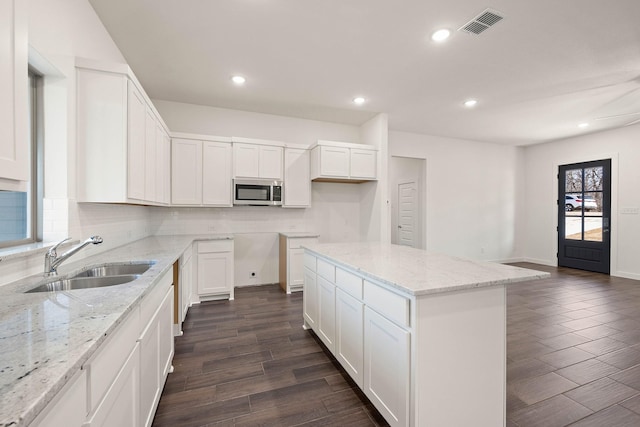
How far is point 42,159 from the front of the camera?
6.18 ft

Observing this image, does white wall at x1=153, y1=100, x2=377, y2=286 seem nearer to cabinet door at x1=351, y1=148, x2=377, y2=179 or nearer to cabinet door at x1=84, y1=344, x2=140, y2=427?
cabinet door at x1=351, y1=148, x2=377, y2=179

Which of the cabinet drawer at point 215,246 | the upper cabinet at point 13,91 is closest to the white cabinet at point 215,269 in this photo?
the cabinet drawer at point 215,246

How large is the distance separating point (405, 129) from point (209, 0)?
441 cm

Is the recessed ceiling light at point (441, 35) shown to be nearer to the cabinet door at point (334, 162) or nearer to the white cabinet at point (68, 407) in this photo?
the cabinet door at point (334, 162)

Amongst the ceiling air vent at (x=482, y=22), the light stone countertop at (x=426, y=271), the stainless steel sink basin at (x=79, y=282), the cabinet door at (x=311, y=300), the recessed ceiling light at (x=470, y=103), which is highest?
the recessed ceiling light at (x=470, y=103)

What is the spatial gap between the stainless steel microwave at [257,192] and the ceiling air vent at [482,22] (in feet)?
10.1

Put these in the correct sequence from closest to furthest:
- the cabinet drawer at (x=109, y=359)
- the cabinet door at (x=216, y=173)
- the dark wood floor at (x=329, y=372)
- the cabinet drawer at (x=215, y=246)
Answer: the cabinet drawer at (x=109, y=359), the dark wood floor at (x=329, y=372), the cabinet drawer at (x=215, y=246), the cabinet door at (x=216, y=173)

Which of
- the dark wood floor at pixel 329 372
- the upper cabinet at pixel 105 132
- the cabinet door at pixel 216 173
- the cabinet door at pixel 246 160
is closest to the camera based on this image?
the dark wood floor at pixel 329 372

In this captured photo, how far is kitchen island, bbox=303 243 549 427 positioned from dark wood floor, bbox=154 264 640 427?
347 mm

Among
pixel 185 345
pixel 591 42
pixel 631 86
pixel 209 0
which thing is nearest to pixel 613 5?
pixel 591 42

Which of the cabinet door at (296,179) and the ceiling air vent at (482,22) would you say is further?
the cabinet door at (296,179)

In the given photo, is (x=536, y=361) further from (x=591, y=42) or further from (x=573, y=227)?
(x=573, y=227)

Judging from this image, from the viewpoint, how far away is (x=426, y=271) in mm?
1714

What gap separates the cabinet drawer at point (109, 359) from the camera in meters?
0.87
